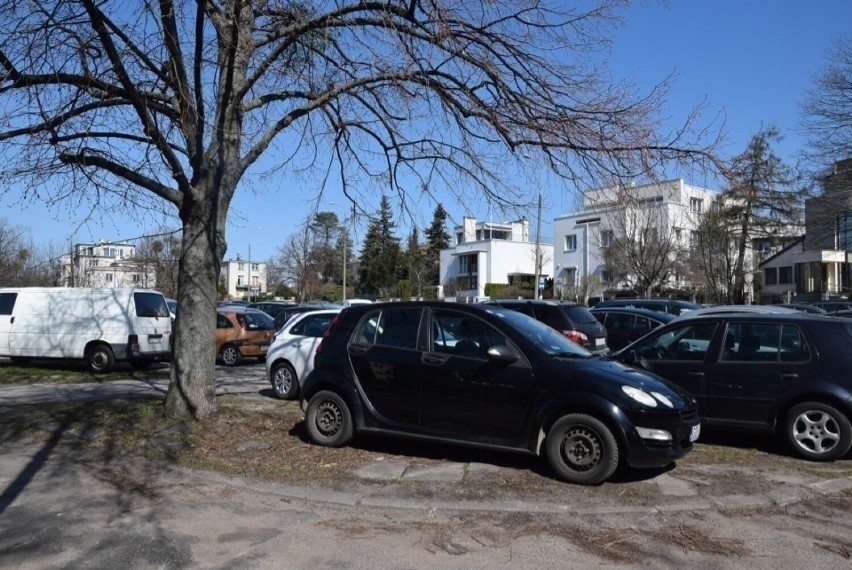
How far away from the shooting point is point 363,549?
520 centimetres

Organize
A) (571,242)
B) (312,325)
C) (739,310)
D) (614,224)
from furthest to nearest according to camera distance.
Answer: (571,242)
(614,224)
(312,325)
(739,310)

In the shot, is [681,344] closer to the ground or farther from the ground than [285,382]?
farther from the ground

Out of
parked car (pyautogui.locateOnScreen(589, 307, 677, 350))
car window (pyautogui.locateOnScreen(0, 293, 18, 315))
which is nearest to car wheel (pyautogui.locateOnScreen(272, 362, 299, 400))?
car window (pyautogui.locateOnScreen(0, 293, 18, 315))

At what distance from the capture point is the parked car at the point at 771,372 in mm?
7797

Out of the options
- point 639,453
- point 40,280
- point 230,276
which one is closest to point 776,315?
point 639,453

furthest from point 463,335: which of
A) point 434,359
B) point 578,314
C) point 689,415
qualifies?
point 578,314

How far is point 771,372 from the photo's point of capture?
26.8ft

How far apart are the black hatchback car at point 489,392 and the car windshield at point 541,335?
2 cm

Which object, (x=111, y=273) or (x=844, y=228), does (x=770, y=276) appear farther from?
(x=111, y=273)

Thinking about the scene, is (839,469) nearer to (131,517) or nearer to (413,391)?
(413,391)

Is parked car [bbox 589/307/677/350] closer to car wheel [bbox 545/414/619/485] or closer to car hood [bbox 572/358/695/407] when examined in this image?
car hood [bbox 572/358/695/407]

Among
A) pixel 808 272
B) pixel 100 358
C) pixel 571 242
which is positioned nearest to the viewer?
pixel 100 358

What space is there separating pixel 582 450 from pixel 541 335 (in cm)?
136

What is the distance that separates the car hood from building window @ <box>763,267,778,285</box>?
58733mm
